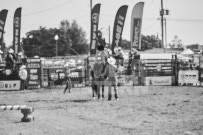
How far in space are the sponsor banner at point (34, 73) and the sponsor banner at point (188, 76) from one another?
31.4 ft

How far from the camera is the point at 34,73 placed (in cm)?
2302

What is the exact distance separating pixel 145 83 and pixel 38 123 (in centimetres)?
1488

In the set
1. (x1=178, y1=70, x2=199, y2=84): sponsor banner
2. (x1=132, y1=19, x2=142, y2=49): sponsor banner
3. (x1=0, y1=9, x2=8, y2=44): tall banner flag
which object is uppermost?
(x1=0, y1=9, x2=8, y2=44): tall banner flag

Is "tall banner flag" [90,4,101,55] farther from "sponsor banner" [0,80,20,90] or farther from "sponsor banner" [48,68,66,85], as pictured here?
"sponsor banner" [0,80,20,90]

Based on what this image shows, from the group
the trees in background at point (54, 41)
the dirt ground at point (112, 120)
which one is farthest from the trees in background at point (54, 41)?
the dirt ground at point (112, 120)

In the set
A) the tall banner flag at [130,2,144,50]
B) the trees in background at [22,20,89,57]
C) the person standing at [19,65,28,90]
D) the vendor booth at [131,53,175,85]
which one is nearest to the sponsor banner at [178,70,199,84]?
the vendor booth at [131,53,175,85]

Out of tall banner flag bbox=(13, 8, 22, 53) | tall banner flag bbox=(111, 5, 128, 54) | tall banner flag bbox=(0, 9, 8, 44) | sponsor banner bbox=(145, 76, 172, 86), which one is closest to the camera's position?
sponsor banner bbox=(145, 76, 172, 86)

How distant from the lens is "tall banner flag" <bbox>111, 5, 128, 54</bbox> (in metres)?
24.9

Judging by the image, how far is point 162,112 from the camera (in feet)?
34.4

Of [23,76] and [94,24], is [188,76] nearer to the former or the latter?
[94,24]

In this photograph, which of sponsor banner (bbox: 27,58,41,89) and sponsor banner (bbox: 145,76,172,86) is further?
sponsor banner (bbox: 145,76,172,86)

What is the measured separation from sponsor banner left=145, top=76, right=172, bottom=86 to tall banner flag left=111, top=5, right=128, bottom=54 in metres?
3.72

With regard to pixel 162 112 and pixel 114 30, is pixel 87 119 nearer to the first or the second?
pixel 162 112

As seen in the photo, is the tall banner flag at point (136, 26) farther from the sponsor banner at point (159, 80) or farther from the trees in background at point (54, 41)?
the trees in background at point (54, 41)
